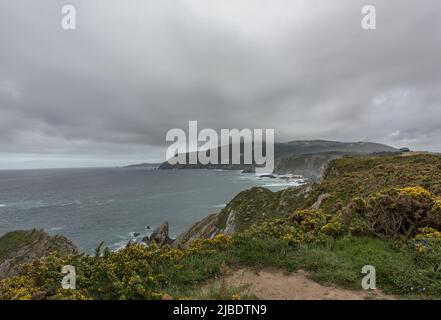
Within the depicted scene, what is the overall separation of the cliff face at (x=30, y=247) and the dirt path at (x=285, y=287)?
104ft

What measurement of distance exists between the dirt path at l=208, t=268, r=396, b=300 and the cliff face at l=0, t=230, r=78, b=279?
31.8 metres

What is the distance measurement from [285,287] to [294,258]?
165 centimetres

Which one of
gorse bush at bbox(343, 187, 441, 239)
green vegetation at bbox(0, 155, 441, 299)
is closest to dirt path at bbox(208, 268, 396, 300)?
green vegetation at bbox(0, 155, 441, 299)

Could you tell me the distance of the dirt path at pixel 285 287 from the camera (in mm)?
6023

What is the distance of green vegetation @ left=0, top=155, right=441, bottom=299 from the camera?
603 cm

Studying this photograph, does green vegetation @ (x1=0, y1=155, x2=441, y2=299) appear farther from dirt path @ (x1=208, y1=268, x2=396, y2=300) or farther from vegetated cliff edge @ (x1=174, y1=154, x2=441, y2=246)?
vegetated cliff edge @ (x1=174, y1=154, x2=441, y2=246)

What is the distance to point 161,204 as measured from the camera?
80.2m

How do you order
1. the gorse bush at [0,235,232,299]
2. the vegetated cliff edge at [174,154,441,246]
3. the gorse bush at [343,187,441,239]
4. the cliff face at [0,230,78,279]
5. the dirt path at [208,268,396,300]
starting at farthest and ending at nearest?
the cliff face at [0,230,78,279] → the vegetated cliff edge at [174,154,441,246] → the gorse bush at [343,187,441,239] → the dirt path at [208,268,396,300] → the gorse bush at [0,235,232,299]

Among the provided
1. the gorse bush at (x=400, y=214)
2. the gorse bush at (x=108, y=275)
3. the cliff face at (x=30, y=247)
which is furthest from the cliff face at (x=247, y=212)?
the gorse bush at (x=108, y=275)

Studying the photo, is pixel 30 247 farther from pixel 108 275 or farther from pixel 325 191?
pixel 325 191

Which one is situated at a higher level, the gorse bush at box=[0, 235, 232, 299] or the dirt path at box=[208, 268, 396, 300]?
the gorse bush at box=[0, 235, 232, 299]
